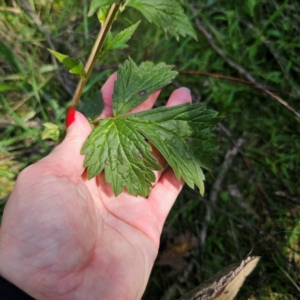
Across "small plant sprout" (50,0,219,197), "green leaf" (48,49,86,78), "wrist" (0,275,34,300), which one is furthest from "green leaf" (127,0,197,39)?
"wrist" (0,275,34,300)

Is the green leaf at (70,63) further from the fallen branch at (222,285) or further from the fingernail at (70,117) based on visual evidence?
the fallen branch at (222,285)

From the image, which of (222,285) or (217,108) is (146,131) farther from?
(217,108)

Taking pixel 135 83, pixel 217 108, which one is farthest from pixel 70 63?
pixel 217 108

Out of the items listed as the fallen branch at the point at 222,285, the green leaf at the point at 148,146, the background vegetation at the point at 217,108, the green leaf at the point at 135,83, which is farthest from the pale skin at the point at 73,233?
the background vegetation at the point at 217,108

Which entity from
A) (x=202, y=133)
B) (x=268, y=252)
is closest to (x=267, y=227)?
(x=268, y=252)

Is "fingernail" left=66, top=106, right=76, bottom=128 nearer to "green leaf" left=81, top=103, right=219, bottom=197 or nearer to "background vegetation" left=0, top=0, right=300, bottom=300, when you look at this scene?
"green leaf" left=81, top=103, right=219, bottom=197
